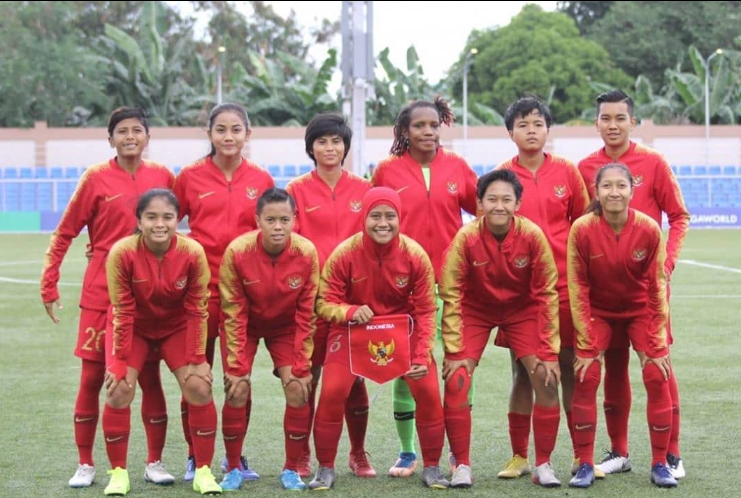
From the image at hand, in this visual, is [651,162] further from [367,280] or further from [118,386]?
[118,386]

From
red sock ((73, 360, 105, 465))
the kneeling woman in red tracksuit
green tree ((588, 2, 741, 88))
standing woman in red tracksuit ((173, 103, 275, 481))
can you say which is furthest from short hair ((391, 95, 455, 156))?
green tree ((588, 2, 741, 88))

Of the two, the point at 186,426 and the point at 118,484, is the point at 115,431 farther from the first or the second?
the point at 186,426

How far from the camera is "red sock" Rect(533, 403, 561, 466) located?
6141 mm

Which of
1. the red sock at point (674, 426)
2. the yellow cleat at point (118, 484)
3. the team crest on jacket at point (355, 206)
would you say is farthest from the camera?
the team crest on jacket at point (355, 206)

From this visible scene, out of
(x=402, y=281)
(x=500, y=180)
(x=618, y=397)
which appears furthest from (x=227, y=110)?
(x=618, y=397)

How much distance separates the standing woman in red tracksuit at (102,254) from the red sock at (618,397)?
7.70 ft

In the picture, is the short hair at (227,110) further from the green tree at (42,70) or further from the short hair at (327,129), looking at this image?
the green tree at (42,70)

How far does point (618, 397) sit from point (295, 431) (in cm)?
173

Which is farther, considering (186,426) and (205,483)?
(186,426)

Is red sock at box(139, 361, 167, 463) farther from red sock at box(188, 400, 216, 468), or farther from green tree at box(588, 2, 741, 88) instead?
green tree at box(588, 2, 741, 88)

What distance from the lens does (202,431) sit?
6.12 metres

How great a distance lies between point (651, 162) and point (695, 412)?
7.21 ft

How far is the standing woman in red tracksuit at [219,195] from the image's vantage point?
21.0 ft

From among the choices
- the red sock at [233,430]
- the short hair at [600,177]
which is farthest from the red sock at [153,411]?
the short hair at [600,177]
